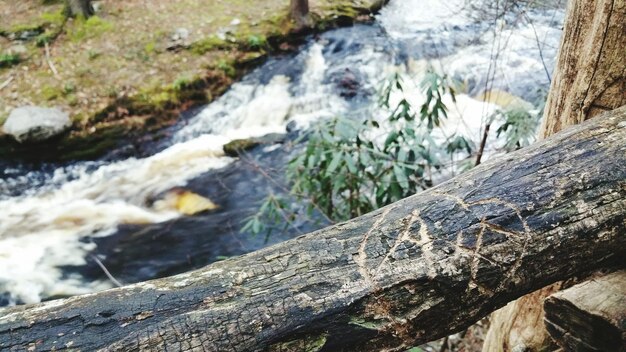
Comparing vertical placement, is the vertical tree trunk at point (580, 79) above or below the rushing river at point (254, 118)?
above

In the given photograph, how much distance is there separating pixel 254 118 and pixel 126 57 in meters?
2.47

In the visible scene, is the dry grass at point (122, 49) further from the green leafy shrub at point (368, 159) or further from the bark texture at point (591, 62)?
the bark texture at point (591, 62)

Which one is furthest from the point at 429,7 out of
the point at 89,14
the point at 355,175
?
the point at 355,175

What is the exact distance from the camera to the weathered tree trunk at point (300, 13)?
9445 mm

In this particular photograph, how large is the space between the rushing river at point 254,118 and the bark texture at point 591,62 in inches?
97.2

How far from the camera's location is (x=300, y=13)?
9523 millimetres

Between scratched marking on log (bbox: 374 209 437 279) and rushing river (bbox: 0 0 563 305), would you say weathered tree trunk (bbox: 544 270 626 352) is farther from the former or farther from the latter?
rushing river (bbox: 0 0 563 305)

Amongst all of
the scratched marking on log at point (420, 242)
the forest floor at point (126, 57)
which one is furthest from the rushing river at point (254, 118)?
the scratched marking on log at point (420, 242)

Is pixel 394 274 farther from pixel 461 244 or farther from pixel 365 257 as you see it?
pixel 461 244

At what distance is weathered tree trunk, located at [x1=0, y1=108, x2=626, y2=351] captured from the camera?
38.9 inches

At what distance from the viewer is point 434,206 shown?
48.1 inches

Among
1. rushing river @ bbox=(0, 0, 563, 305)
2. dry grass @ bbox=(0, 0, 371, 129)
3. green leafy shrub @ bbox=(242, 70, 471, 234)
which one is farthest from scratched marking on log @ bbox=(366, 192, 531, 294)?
dry grass @ bbox=(0, 0, 371, 129)

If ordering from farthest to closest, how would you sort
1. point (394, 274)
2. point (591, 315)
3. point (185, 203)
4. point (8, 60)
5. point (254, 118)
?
1. point (254, 118)
2. point (8, 60)
3. point (185, 203)
4. point (591, 315)
5. point (394, 274)

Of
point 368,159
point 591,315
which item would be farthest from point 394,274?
point 368,159
